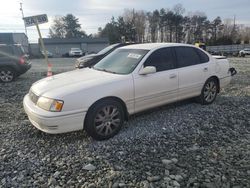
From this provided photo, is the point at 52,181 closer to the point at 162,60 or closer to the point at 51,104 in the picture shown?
the point at 51,104

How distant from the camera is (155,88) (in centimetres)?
459

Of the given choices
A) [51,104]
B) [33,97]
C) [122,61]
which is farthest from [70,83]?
[122,61]

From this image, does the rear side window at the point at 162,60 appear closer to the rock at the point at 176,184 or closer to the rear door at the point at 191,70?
the rear door at the point at 191,70

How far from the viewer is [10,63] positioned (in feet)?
32.9

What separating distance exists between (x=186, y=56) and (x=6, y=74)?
7.88 m

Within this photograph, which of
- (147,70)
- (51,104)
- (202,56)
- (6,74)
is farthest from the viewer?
(6,74)

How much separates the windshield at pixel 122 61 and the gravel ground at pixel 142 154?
3.53 ft

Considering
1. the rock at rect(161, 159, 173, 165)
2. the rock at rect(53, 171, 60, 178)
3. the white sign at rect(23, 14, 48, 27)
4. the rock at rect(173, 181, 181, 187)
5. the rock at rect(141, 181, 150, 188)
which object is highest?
the white sign at rect(23, 14, 48, 27)

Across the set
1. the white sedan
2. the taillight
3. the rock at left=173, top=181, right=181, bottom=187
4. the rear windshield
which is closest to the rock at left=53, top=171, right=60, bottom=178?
the white sedan

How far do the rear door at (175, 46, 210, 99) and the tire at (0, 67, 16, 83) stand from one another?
7.66 m

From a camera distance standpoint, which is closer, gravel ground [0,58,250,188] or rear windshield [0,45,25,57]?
gravel ground [0,58,250,188]

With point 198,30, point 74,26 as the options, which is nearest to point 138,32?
point 198,30

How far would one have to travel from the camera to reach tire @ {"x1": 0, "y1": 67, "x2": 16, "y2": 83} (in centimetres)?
990

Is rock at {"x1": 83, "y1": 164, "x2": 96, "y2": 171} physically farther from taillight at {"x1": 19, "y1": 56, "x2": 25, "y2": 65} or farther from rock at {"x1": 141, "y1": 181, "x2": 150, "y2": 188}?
taillight at {"x1": 19, "y1": 56, "x2": 25, "y2": 65}
